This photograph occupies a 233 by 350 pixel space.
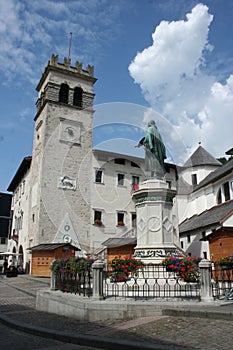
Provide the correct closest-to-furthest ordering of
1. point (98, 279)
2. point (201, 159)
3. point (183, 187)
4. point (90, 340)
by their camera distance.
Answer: point (90, 340) → point (98, 279) → point (183, 187) → point (201, 159)

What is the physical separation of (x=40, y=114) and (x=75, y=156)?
24.2 feet

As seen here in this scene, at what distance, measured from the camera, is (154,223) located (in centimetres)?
1195

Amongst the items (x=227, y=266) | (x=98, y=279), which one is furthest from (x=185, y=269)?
(x=98, y=279)

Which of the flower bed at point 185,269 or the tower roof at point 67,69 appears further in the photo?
the tower roof at point 67,69

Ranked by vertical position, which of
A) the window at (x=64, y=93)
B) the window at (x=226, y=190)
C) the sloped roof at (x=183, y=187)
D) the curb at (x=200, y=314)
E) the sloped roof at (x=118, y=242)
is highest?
the window at (x=64, y=93)

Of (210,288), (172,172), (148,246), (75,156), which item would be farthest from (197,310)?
(172,172)

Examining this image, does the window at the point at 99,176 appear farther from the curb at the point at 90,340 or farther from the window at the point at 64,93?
the curb at the point at 90,340

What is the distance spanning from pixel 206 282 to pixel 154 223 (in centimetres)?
403

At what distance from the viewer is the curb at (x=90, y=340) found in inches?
212

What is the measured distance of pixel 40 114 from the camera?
37000 mm

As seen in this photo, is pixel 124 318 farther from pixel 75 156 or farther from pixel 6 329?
pixel 75 156

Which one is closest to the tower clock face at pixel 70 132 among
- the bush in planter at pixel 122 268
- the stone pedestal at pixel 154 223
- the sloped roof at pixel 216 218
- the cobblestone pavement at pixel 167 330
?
the sloped roof at pixel 216 218

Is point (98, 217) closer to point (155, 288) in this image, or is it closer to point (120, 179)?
point (120, 179)

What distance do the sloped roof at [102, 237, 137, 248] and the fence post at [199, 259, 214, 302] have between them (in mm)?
20360
